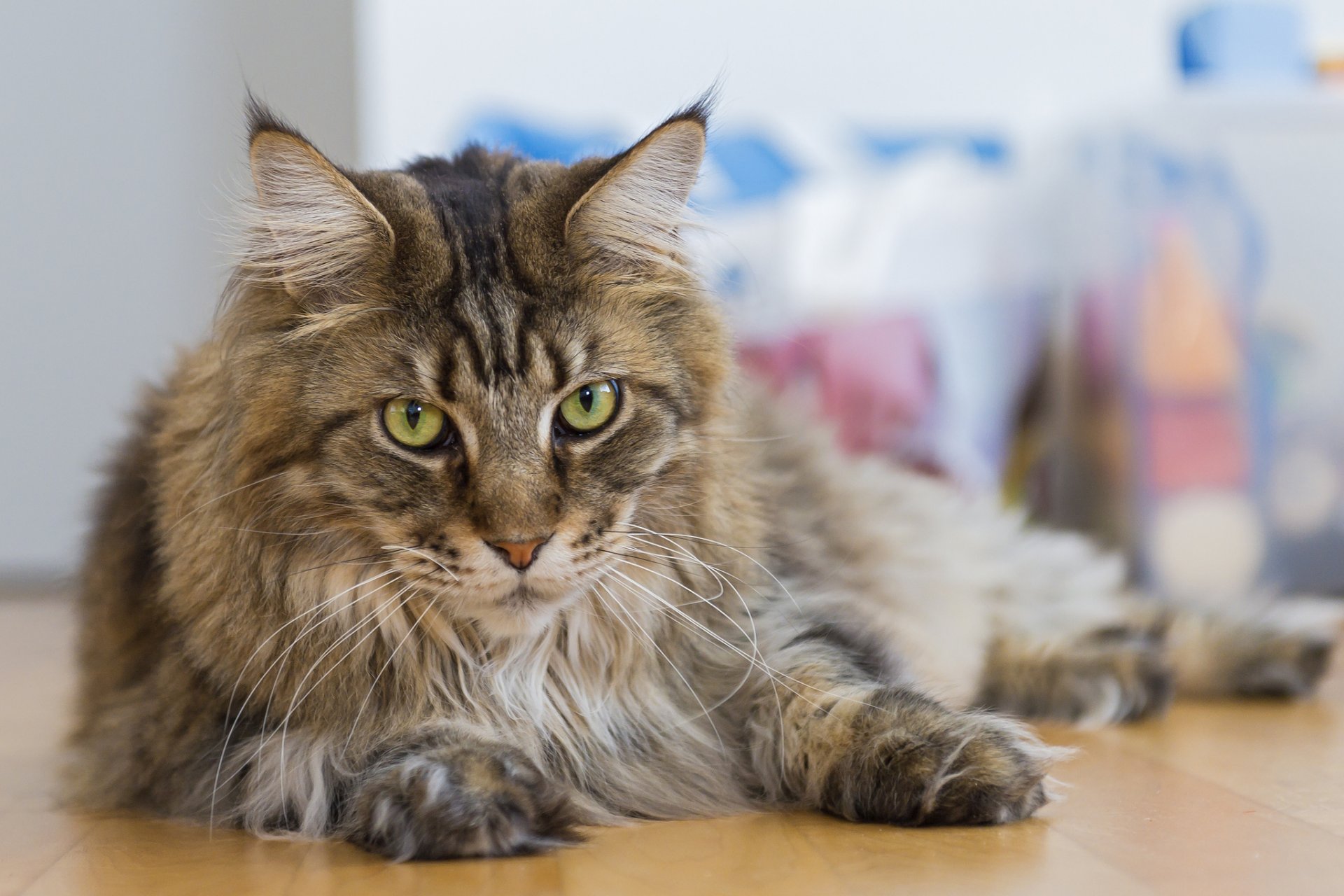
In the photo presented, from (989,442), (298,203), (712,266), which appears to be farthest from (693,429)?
(989,442)

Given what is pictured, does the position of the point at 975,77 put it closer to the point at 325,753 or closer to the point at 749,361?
the point at 749,361

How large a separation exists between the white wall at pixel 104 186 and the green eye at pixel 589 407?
2.94m

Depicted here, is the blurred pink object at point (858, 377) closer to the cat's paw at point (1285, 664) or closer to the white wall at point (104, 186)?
the cat's paw at point (1285, 664)

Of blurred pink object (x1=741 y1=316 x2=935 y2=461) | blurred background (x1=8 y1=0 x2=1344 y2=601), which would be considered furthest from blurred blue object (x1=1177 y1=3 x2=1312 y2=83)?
blurred pink object (x1=741 y1=316 x2=935 y2=461)

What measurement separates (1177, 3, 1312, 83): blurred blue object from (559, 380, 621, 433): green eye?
7.68 feet

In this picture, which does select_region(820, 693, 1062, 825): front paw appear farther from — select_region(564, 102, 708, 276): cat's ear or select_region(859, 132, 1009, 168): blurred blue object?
select_region(859, 132, 1009, 168): blurred blue object

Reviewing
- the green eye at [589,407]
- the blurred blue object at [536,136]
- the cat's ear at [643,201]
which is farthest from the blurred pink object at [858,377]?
the green eye at [589,407]

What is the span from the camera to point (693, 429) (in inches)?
59.1

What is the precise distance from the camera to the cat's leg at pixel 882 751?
1321 millimetres

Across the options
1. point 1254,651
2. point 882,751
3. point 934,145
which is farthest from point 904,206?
point 882,751

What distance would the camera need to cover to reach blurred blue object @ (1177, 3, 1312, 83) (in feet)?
10.0

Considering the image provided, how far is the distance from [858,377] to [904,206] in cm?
48

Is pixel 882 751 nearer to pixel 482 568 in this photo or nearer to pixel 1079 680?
pixel 482 568

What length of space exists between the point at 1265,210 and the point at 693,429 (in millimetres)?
2135
